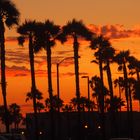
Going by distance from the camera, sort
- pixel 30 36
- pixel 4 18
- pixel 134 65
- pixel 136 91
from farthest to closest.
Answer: pixel 136 91
pixel 134 65
pixel 30 36
pixel 4 18

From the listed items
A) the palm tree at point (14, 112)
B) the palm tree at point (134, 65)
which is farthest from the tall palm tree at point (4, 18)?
Answer: the palm tree at point (14, 112)

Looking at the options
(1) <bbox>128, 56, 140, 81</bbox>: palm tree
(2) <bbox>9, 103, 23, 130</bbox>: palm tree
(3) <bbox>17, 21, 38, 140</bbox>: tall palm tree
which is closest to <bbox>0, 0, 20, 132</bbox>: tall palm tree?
(3) <bbox>17, 21, 38, 140</bbox>: tall palm tree

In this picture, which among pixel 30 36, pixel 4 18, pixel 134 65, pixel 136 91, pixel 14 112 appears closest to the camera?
pixel 4 18

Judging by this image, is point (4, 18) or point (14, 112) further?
Result: point (14, 112)

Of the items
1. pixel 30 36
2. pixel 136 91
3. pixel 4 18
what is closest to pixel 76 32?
pixel 30 36

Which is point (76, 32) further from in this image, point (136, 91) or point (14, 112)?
point (14, 112)

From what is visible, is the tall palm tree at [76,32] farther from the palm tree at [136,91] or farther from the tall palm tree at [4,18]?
the palm tree at [136,91]

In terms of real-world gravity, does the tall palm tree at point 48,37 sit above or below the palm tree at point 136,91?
above

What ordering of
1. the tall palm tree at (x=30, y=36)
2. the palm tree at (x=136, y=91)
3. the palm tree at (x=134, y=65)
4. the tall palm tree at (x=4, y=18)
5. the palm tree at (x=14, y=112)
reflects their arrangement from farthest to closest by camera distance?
the palm tree at (x=14, y=112), the palm tree at (x=136, y=91), the palm tree at (x=134, y=65), the tall palm tree at (x=30, y=36), the tall palm tree at (x=4, y=18)

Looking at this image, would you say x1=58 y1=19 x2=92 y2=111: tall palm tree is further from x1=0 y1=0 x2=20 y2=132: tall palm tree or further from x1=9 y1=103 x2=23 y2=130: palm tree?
x1=9 y1=103 x2=23 y2=130: palm tree

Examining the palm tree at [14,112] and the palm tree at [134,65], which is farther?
the palm tree at [14,112]

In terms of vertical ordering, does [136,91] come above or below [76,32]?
below

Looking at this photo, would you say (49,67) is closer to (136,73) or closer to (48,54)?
(48,54)

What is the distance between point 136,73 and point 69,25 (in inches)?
1691
